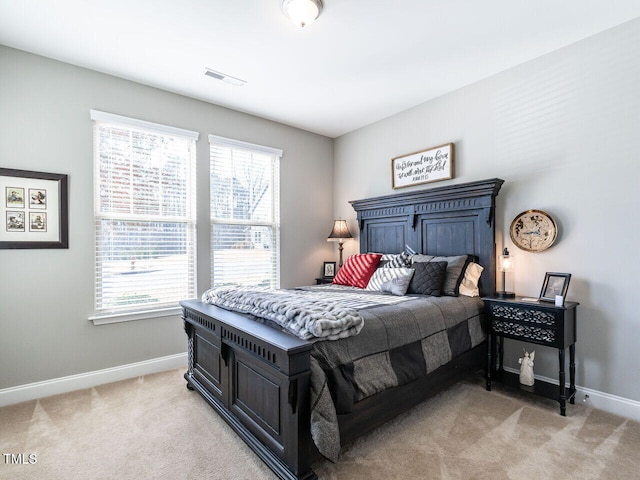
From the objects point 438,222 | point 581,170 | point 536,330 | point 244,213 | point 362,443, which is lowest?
point 362,443

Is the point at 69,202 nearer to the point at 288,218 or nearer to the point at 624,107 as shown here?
the point at 288,218

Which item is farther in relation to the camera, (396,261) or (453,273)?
(396,261)

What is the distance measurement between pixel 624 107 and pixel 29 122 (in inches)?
180

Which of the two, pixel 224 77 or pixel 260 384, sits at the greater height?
pixel 224 77

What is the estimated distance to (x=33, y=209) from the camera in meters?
2.67

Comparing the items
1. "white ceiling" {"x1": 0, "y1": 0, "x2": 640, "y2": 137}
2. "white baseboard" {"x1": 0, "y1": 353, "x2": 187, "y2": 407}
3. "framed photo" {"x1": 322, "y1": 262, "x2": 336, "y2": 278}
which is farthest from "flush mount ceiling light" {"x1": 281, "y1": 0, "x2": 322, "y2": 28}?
"white baseboard" {"x1": 0, "y1": 353, "x2": 187, "y2": 407}

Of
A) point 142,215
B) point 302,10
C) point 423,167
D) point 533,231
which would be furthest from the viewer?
point 423,167

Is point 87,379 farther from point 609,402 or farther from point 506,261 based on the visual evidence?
point 609,402

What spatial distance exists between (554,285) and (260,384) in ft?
7.68

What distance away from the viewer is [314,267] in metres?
4.56

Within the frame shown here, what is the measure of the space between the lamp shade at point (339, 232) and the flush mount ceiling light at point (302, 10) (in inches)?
101

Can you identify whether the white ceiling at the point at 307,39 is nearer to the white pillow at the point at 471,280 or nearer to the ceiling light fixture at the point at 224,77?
the ceiling light fixture at the point at 224,77

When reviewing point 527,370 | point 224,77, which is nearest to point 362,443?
point 527,370

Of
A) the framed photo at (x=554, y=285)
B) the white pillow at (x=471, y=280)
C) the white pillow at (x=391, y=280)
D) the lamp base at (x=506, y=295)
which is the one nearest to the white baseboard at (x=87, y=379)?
the white pillow at (x=391, y=280)
